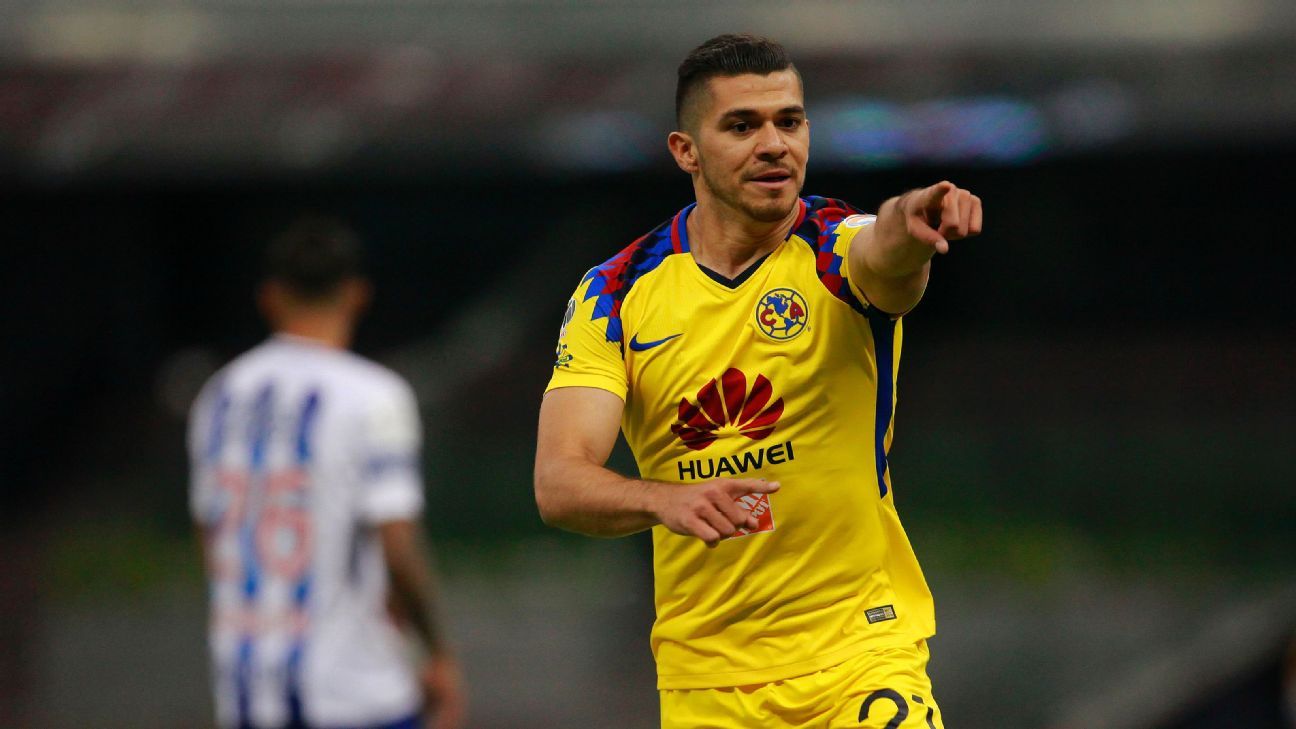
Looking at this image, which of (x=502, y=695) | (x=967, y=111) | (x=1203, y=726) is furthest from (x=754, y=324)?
(x=967, y=111)

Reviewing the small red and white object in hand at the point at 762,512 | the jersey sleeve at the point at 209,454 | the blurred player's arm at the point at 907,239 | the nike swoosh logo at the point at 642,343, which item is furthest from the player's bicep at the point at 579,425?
the jersey sleeve at the point at 209,454

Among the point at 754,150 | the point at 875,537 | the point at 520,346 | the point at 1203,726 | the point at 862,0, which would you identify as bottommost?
the point at 1203,726

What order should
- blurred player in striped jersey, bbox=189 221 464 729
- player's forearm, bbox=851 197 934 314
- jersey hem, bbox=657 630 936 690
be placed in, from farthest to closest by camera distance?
blurred player in striped jersey, bbox=189 221 464 729 → jersey hem, bbox=657 630 936 690 → player's forearm, bbox=851 197 934 314

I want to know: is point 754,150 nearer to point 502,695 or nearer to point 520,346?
point 502,695

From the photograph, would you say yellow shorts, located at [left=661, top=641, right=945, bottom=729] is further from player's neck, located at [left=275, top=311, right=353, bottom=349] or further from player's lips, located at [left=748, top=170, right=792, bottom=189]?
player's neck, located at [left=275, top=311, right=353, bottom=349]

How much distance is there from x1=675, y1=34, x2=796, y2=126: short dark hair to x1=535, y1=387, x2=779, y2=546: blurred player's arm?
0.81 m

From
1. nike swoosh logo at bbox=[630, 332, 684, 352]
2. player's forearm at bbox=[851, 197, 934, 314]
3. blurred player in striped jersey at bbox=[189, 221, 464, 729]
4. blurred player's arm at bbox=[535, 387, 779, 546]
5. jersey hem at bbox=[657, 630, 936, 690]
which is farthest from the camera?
blurred player in striped jersey at bbox=[189, 221, 464, 729]

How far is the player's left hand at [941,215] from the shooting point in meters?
3.56

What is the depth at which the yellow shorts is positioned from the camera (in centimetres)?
400

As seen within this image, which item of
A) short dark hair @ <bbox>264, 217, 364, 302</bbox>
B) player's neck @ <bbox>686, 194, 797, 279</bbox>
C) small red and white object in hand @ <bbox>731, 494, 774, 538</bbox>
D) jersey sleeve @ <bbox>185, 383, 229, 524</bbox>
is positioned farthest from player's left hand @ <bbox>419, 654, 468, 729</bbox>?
player's neck @ <bbox>686, 194, 797, 279</bbox>

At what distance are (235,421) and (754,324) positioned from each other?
2162 millimetres

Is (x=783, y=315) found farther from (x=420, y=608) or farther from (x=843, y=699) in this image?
(x=420, y=608)

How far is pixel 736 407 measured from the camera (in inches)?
164

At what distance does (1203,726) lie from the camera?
11.2 meters
